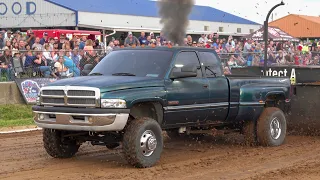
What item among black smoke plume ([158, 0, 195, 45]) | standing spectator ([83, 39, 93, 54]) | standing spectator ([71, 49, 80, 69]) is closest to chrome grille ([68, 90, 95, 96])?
black smoke plume ([158, 0, 195, 45])

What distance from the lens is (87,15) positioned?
94.7 ft

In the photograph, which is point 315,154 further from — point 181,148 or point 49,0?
point 49,0

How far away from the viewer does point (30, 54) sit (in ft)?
53.3

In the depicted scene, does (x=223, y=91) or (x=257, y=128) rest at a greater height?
(x=223, y=91)

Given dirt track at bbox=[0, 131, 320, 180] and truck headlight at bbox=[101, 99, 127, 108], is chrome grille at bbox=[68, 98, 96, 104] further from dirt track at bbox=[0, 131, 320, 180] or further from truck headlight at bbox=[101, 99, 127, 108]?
dirt track at bbox=[0, 131, 320, 180]

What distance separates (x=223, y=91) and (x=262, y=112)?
1234mm

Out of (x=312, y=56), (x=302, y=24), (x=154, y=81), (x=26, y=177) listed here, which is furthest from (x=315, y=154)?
(x=302, y=24)

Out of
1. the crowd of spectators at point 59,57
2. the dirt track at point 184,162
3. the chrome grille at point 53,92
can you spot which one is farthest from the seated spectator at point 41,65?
the chrome grille at point 53,92

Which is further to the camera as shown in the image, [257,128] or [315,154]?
[257,128]

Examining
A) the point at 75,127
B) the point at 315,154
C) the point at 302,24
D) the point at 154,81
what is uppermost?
the point at 302,24

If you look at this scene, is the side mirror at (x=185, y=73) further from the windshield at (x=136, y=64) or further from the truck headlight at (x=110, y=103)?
the truck headlight at (x=110, y=103)

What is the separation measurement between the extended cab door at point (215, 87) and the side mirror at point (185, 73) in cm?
56

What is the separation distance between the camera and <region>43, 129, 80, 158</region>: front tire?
9117mm

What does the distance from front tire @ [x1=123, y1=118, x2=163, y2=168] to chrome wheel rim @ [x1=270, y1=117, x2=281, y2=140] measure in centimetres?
293
